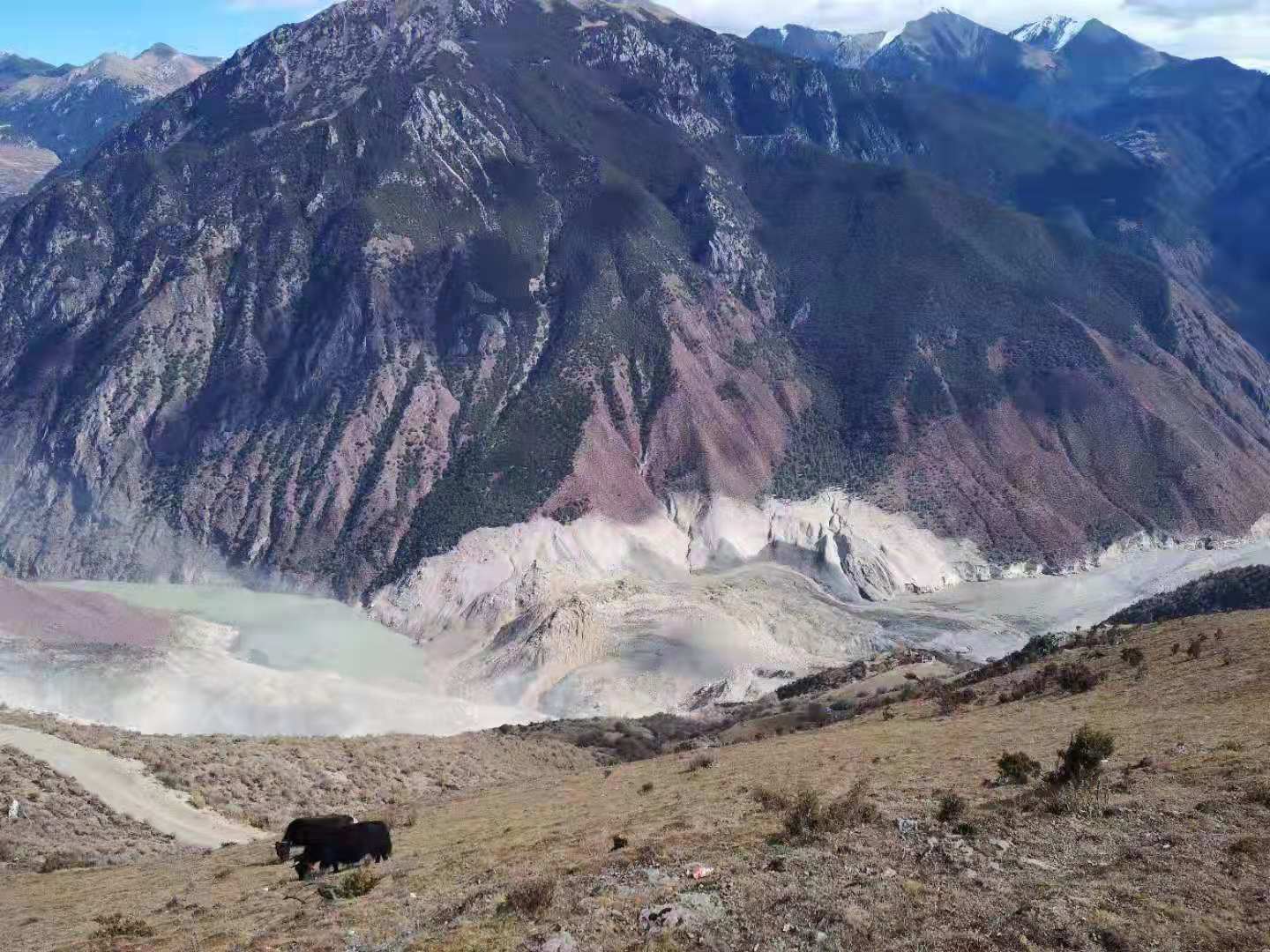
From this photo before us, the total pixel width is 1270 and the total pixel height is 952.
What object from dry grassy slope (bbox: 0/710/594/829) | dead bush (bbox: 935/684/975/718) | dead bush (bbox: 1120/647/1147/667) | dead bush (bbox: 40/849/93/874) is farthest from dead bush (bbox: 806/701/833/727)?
dead bush (bbox: 40/849/93/874)

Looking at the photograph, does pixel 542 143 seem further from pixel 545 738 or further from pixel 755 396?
pixel 545 738

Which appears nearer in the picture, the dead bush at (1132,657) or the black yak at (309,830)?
the black yak at (309,830)

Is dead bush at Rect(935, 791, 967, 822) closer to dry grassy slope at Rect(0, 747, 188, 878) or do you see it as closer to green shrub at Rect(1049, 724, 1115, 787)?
green shrub at Rect(1049, 724, 1115, 787)

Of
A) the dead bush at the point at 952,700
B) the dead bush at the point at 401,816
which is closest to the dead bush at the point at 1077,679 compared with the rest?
the dead bush at the point at 952,700

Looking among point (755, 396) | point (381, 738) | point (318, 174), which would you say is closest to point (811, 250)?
point (755, 396)

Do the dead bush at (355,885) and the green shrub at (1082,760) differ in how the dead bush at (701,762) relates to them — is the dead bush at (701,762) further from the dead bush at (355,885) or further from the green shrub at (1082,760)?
the dead bush at (355,885)

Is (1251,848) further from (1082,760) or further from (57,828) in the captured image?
(57,828)
